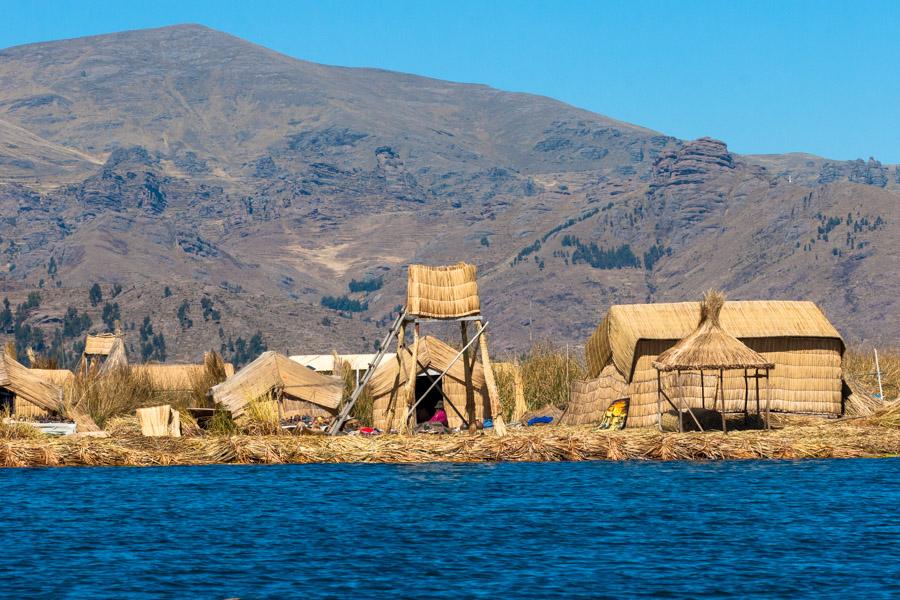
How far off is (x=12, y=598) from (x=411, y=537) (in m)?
7.23

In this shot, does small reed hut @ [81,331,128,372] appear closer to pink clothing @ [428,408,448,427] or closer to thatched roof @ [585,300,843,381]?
pink clothing @ [428,408,448,427]

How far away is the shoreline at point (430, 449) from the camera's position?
110ft

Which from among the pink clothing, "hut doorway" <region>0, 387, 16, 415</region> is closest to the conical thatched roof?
the pink clothing

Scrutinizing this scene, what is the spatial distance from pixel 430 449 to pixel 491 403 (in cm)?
487

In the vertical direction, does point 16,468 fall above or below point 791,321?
below

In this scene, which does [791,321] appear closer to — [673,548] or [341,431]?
[341,431]

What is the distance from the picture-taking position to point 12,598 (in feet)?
61.2

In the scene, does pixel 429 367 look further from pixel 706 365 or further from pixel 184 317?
pixel 184 317

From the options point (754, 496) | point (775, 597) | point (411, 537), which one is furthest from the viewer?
point (754, 496)

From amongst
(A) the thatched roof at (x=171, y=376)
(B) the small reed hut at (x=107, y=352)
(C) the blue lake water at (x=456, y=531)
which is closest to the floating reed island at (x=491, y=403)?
(C) the blue lake water at (x=456, y=531)

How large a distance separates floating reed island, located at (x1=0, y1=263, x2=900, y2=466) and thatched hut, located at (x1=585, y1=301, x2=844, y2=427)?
0.05 metres

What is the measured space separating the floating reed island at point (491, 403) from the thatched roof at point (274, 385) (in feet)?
0.16

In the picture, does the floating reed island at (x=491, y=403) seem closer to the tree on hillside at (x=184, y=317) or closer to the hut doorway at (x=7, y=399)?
the hut doorway at (x=7, y=399)

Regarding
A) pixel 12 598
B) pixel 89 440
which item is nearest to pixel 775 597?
pixel 12 598
